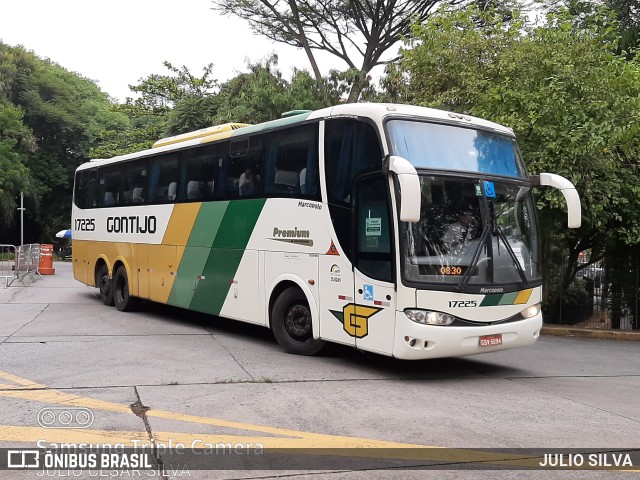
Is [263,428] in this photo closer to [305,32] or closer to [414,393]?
[414,393]

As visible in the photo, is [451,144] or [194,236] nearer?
[451,144]

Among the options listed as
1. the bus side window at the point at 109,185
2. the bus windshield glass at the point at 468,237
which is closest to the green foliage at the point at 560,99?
the bus windshield glass at the point at 468,237

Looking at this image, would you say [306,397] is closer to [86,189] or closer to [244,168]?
[244,168]

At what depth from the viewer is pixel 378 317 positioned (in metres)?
8.26

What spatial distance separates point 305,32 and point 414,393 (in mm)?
20513

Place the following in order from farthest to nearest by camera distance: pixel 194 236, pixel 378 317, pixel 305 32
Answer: pixel 305 32 → pixel 194 236 → pixel 378 317

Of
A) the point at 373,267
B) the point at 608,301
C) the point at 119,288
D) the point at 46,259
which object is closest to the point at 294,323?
the point at 373,267

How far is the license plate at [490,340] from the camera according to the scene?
27.1ft

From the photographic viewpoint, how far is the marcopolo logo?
9.45m

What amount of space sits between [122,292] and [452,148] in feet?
30.0

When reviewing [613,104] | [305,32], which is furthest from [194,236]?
[305,32]

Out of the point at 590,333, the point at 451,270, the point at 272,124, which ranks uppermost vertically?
the point at 272,124

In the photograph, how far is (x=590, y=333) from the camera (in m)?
14.4

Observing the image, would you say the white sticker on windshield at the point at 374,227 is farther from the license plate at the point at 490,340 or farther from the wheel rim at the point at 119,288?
the wheel rim at the point at 119,288
